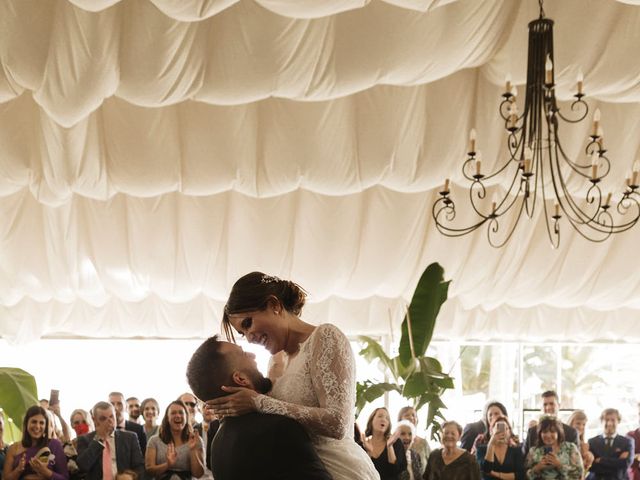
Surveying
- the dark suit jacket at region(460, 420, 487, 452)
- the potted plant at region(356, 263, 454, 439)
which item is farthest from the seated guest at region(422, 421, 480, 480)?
the dark suit jacket at region(460, 420, 487, 452)

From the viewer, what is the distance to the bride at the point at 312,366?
224cm

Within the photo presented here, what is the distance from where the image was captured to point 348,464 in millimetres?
2279

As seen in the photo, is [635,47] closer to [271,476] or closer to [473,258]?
[473,258]

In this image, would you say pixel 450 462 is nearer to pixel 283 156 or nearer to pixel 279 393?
pixel 283 156

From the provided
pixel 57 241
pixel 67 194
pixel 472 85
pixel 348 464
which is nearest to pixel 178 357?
pixel 57 241

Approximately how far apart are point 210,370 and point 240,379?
71mm

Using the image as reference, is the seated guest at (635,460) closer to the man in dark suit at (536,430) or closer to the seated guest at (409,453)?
the man in dark suit at (536,430)

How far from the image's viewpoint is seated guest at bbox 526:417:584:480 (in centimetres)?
763

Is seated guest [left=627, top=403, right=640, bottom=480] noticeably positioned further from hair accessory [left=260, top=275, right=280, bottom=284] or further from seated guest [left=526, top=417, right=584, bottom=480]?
hair accessory [left=260, top=275, right=280, bottom=284]

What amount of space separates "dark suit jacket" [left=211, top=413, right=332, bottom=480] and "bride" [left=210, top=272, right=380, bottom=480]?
0.16 metres

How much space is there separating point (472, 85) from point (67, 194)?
4.06m

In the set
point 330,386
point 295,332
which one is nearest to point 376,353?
point 295,332

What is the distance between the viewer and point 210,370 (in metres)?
2.11

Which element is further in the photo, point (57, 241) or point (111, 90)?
point (57, 241)
